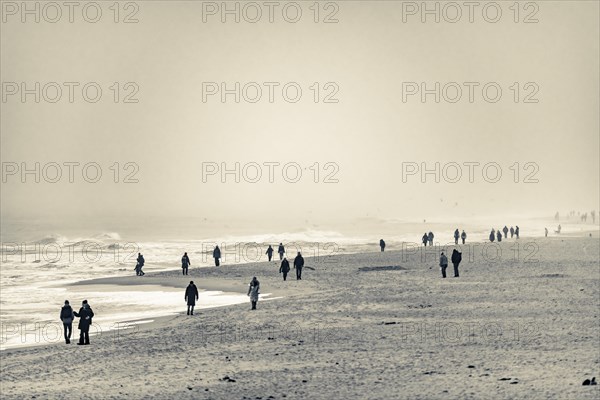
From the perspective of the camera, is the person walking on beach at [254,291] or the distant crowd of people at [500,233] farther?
the distant crowd of people at [500,233]

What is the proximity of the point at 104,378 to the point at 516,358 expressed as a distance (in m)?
9.66

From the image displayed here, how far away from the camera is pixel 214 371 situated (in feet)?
61.2

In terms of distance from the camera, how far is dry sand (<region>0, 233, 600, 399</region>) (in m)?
16.6

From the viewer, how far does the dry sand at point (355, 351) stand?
1662 cm

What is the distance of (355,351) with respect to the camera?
805 inches

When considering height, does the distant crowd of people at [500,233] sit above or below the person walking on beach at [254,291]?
above

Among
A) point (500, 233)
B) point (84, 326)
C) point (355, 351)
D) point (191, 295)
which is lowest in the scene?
point (355, 351)

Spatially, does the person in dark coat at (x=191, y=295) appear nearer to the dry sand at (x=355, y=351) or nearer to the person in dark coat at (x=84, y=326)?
the dry sand at (x=355, y=351)

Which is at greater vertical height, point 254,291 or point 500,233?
point 500,233

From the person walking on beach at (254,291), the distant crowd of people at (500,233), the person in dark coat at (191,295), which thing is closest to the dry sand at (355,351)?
the person walking on beach at (254,291)

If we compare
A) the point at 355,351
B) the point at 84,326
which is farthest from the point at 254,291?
the point at 355,351

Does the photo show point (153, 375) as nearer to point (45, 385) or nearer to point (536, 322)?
point (45, 385)

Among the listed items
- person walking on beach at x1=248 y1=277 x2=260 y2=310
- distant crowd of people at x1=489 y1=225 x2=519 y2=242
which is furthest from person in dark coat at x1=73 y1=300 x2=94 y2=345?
distant crowd of people at x1=489 y1=225 x2=519 y2=242

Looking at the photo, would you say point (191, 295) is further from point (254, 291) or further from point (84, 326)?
point (84, 326)
